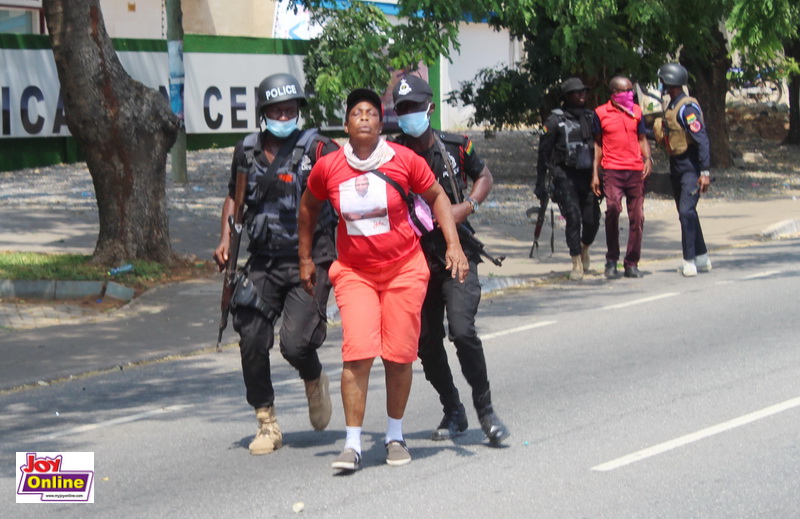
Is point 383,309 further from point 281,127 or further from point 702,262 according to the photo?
point 702,262

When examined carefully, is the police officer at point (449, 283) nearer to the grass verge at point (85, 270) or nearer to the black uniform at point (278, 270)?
the black uniform at point (278, 270)

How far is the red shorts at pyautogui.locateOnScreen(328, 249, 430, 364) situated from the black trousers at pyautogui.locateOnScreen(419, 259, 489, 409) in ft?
0.86

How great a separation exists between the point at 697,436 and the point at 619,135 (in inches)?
229

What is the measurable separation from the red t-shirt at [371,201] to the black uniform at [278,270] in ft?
1.45

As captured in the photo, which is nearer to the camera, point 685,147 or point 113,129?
point 685,147

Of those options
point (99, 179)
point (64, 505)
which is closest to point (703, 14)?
point (99, 179)

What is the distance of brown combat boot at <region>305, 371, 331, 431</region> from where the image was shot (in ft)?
20.9

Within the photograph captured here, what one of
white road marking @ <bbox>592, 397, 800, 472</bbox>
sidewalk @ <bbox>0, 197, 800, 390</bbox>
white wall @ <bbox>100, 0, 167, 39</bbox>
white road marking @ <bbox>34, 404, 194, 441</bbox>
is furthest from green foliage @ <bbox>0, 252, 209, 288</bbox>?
white wall @ <bbox>100, 0, 167, 39</bbox>

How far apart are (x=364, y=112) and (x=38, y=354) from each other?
180 inches

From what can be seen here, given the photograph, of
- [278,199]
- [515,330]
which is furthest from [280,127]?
[515,330]

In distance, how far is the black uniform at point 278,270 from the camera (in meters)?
6.11

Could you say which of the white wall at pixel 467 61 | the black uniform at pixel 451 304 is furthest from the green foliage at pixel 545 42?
the white wall at pixel 467 61

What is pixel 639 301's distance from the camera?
10.8 metres

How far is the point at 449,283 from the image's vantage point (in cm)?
603
